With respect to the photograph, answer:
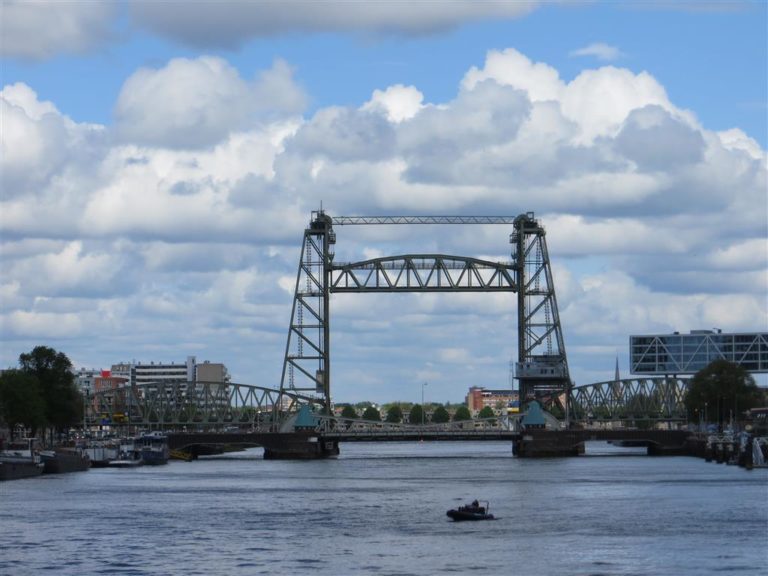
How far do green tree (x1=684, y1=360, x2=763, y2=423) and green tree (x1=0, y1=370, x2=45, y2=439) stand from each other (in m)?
70.1

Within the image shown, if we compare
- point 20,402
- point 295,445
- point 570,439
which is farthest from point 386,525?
point 570,439

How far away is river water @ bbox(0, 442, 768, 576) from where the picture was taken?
60.7m

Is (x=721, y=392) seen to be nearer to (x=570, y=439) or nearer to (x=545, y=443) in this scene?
(x=570, y=439)

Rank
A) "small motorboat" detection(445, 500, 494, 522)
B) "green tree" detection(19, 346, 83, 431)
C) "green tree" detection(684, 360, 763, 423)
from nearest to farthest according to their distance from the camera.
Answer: "small motorboat" detection(445, 500, 494, 522), "green tree" detection(19, 346, 83, 431), "green tree" detection(684, 360, 763, 423)

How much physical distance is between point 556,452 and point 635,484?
5586 cm

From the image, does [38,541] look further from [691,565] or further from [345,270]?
[345,270]

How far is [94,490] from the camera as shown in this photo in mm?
103500

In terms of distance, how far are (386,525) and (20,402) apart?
7347 cm

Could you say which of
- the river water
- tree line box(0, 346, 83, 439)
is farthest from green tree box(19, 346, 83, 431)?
the river water

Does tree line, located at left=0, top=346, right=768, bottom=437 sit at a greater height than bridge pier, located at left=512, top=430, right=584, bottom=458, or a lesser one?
greater

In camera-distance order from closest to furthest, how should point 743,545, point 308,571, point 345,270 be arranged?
1. point 308,571
2. point 743,545
3. point 345,270

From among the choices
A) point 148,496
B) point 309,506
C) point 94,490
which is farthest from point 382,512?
point 94,490

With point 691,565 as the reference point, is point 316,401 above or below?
above

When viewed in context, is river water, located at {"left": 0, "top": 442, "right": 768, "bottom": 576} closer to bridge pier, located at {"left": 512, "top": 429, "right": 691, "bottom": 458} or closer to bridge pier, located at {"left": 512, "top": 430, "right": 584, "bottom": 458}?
bridge pier, located at {"left": 512, "top": 429, "right": 691, "bottom": 458}
